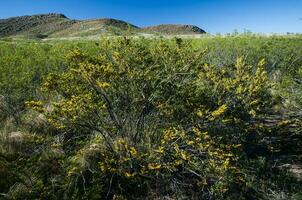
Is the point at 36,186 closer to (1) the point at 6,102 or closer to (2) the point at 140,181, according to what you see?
(2) the point at 140,181

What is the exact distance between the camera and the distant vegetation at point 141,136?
7.93m

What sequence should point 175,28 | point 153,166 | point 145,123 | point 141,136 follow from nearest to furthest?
1. point 153,166
2. point 141,136
3. point 145,123
4. point 175,28

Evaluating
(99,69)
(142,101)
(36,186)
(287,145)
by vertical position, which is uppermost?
(99,69)

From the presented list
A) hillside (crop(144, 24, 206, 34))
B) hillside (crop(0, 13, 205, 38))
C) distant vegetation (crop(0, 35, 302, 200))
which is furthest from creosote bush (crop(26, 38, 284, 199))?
hillside (crop(144, 24, 206, 34))

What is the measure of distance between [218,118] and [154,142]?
4.33 ft

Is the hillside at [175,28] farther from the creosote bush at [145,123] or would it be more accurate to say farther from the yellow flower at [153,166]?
the yellow flower at [153,166]

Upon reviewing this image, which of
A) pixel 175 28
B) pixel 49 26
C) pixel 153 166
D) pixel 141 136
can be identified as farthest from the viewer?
pixel 49 26

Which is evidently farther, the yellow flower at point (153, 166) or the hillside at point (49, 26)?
the hillside at point (49, 26)

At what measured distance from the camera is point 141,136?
9.04m

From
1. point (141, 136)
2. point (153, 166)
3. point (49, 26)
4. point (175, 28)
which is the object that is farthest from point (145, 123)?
point (49, 26)

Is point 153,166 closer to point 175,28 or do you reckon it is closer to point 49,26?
point 175,28

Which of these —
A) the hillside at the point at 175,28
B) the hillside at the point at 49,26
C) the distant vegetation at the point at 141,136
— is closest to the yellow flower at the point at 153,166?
the distant vegetation at the point at 141,136

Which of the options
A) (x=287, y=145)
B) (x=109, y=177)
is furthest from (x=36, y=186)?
(x=287, y=145)

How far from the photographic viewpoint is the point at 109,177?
879cm
